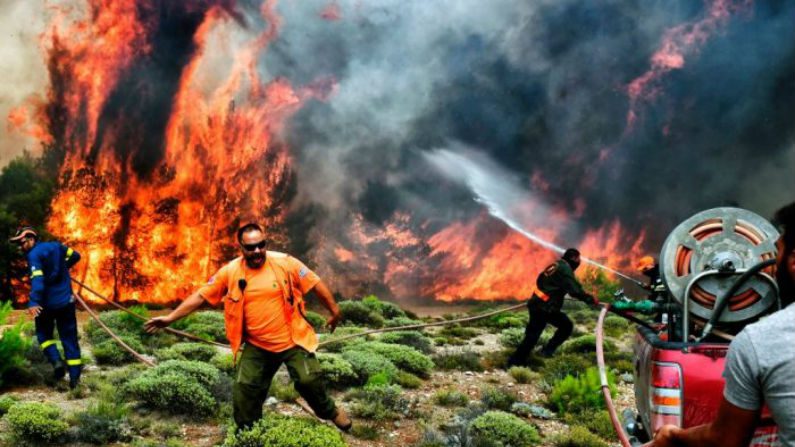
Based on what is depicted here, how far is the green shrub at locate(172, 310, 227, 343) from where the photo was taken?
12.4 metres

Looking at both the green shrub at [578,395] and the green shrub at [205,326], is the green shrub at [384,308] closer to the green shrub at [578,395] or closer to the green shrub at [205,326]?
the green shrub at [205,326]

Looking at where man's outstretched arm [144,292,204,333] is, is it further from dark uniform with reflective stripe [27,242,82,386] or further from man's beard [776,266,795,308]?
man's beard [776,266,795,308]

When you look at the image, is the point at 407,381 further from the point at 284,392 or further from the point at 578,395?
the point at 578,395

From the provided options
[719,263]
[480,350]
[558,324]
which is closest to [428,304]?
[480,350]

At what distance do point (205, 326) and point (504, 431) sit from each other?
28.4 ft

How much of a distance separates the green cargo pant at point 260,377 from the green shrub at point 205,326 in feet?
23.0

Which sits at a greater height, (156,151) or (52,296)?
(156,151)

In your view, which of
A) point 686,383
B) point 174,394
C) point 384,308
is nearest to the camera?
point 686,383

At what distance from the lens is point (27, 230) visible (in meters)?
7.49

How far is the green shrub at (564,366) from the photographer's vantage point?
961 centimetres

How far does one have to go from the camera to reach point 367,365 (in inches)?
354

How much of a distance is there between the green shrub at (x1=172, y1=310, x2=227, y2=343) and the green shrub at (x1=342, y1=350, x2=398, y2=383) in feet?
12.8

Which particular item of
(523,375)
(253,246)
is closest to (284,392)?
(253,246)

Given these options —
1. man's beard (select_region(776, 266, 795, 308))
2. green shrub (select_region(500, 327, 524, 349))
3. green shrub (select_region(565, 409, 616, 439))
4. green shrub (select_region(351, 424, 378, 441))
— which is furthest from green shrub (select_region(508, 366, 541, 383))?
man's beard (select_region(776, 266, 795, 308))
